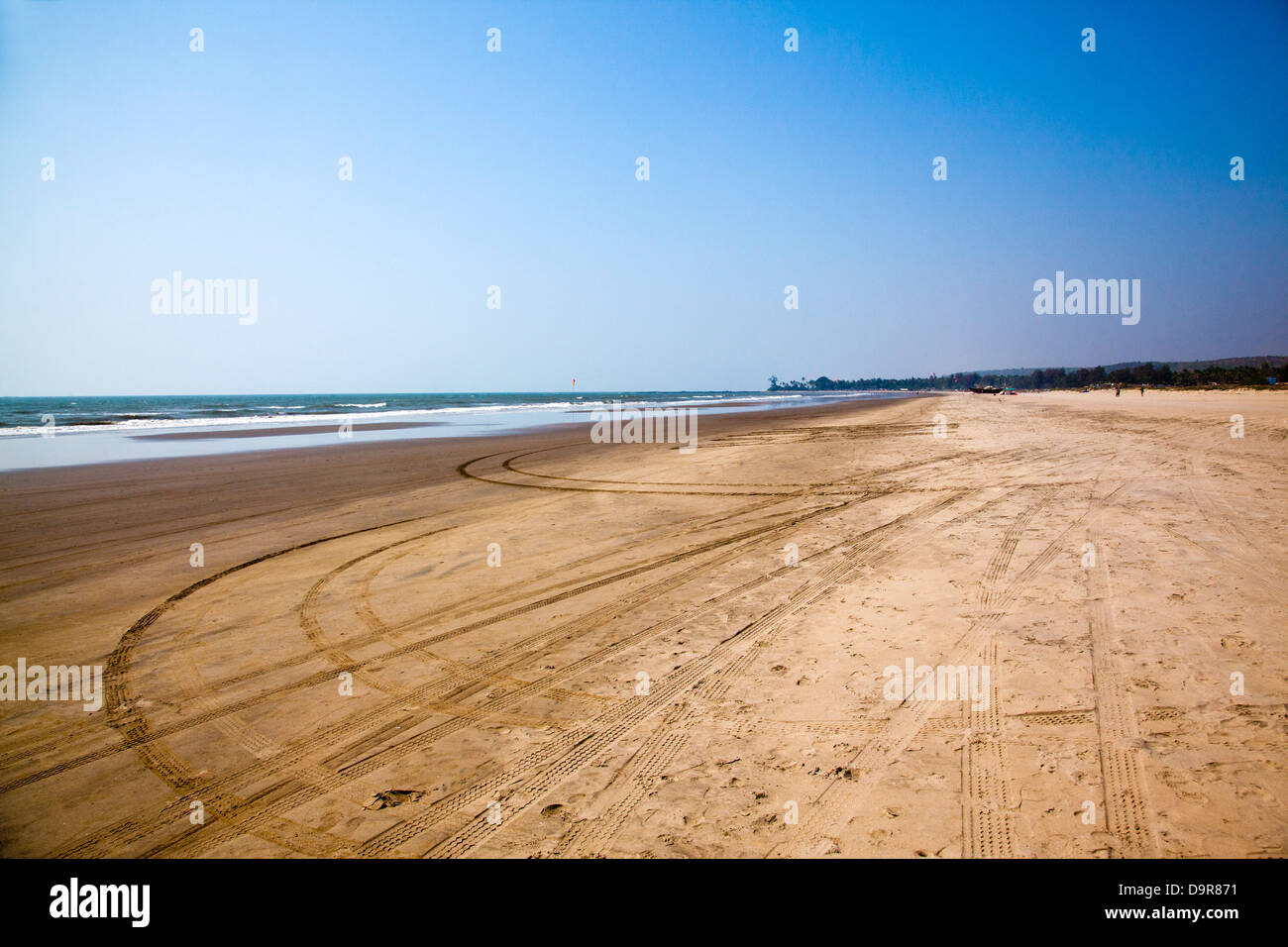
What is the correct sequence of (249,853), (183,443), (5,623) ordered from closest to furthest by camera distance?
(249,853) < (5,623) < (183,443)

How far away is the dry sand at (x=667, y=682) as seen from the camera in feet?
9.45

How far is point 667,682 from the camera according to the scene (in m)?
4.27

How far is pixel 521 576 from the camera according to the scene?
691 centimetres

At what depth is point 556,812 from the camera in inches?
117

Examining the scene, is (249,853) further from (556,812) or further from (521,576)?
(521,576)

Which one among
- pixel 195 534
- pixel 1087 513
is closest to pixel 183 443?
pixel 195 534

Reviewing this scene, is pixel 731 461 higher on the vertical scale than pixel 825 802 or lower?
higher

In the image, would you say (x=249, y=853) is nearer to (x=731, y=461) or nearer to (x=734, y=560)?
(x=734, y=560)

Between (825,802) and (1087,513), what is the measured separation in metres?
7.88

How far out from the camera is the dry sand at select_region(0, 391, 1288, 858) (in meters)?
2.88

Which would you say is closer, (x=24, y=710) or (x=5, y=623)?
(x=24, y=710)
